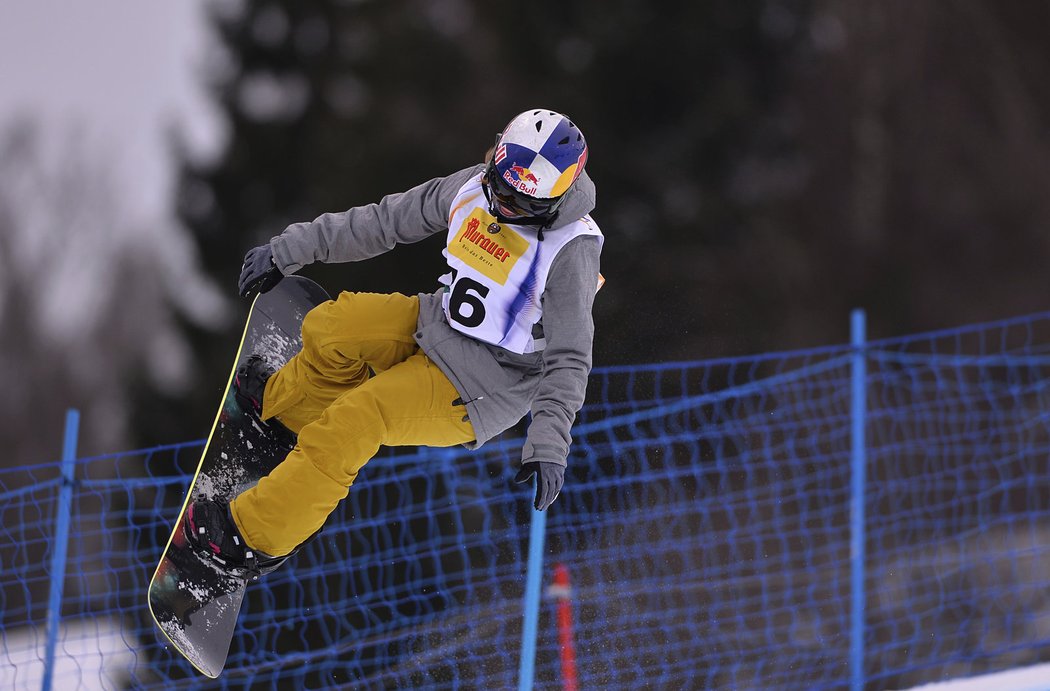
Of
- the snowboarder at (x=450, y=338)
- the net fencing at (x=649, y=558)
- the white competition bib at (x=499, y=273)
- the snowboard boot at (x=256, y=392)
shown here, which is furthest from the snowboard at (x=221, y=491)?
the net fencing at (x=649, y=558)

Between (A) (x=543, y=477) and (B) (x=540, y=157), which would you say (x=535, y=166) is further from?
(A) (x=543, y=477)

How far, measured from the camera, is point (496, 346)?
333cm

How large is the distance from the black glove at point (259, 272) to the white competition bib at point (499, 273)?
532mm

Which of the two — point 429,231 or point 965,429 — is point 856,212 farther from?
point 429,231

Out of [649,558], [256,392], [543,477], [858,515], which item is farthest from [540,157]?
[649,558]

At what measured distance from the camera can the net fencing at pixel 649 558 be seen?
5.16m

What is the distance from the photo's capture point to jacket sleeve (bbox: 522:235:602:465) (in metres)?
3.08

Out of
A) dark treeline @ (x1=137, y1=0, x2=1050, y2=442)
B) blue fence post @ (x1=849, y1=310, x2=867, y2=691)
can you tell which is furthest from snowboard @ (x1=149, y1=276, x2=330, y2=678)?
dark treeline @ (x1=137, y1=0, x2=1050, y2=442)

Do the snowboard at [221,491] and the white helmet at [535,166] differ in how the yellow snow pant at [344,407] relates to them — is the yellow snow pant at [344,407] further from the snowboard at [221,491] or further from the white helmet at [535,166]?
the white helmet at [535,166]

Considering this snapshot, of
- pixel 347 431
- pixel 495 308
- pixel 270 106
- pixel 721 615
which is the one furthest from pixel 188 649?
pixel 270 106

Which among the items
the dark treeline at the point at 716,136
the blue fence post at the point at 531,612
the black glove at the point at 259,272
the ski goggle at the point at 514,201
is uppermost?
A: the dark treeline at the point at 716,136

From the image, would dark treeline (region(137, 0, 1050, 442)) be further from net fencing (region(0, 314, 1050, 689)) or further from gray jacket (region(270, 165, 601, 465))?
gray jacket (region(270, 165, 601, 465))

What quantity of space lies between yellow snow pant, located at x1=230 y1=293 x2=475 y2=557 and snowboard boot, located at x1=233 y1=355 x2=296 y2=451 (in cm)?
8

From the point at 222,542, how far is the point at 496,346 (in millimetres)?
975
